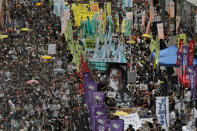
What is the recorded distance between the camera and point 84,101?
2372 cm

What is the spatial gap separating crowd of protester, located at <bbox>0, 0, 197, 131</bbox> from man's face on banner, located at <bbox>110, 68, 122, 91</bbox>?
1.43ft

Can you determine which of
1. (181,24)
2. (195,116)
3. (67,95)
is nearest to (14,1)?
(181,24)

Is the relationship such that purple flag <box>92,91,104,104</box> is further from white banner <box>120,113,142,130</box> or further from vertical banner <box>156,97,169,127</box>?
vertical banner <box>156,97,169,127</box>

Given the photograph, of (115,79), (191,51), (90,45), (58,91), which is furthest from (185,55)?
(90,45)

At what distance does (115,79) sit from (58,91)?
2.79 metres

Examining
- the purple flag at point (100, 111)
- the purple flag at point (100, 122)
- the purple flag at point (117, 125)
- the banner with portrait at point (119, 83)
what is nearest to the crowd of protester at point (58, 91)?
the banner with portrait at point (119, 83)

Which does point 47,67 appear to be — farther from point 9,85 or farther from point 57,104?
point 57,104

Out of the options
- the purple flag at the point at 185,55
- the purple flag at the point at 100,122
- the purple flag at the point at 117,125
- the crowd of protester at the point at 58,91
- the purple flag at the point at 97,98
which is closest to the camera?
the purple flag at the point at 117,125

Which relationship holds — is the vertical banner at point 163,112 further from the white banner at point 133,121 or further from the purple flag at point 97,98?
the purple flag at point 97,98

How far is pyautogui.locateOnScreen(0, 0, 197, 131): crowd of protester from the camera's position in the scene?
Answer: 22078mm

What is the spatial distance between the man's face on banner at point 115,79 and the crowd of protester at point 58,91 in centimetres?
44

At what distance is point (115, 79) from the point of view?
83.8ft

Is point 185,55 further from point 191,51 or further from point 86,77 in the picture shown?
point 86,77

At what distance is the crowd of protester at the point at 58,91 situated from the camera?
22.1 meters
